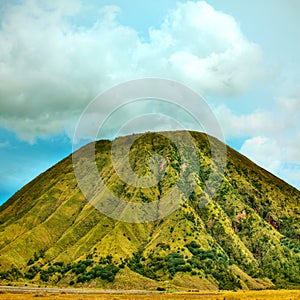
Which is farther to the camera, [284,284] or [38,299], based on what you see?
[284,284]

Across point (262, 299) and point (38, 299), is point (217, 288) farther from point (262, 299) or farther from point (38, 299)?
point (38, 299)

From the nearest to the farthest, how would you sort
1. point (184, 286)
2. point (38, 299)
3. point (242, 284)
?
point (38, 299), point (184, 286), point (242, 284)

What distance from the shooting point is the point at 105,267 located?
192125 mm

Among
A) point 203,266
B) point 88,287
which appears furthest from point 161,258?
point 88,287

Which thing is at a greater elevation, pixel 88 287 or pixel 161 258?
pixel 161 258

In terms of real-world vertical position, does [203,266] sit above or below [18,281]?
above

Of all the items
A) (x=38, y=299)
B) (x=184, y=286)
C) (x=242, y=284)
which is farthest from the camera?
(x=242, y=284)

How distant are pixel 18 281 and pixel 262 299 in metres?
129

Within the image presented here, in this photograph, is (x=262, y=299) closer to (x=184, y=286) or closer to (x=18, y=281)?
(x=184, y=286)

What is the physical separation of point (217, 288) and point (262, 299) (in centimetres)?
9098

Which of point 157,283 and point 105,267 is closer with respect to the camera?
point 157,283

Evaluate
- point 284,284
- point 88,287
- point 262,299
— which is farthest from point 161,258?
point 262,299

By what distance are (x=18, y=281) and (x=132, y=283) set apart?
162 feet

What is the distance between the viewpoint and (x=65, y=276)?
195m
